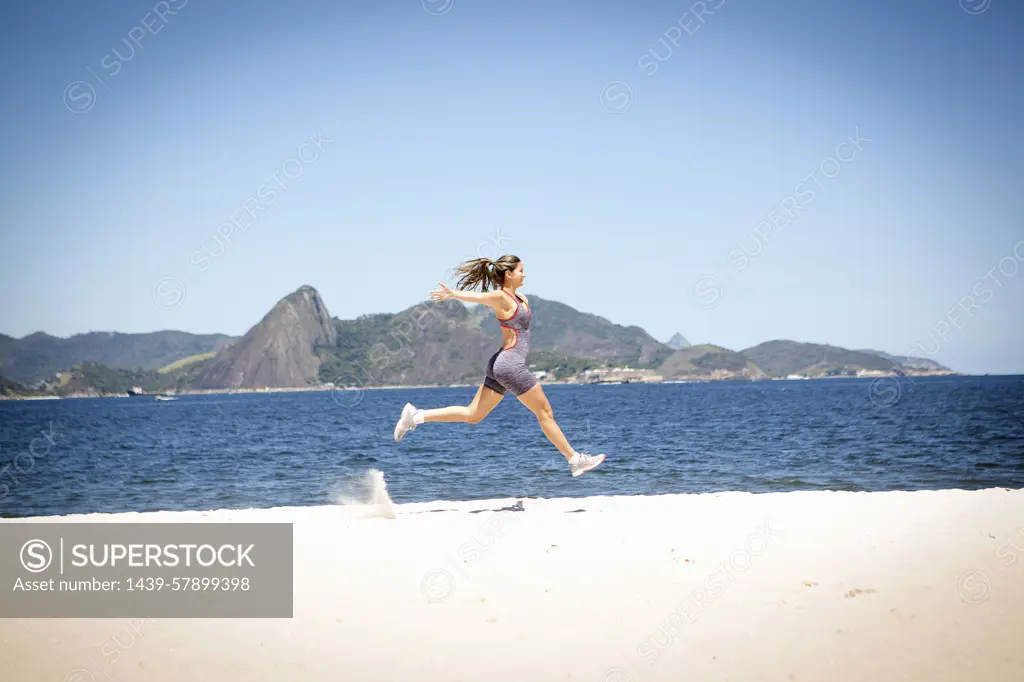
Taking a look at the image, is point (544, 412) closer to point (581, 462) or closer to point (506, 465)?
point (581, 462)

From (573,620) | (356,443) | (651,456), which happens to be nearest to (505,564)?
(573,620)

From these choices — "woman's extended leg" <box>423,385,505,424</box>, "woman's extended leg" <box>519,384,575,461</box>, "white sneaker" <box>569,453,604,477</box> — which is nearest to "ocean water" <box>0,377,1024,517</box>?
"white sneaker" <box>569,453,604,477</box>

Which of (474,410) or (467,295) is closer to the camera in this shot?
(467,295)

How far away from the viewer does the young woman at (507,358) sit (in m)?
7.83

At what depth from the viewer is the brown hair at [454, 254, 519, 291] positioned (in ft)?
26.2

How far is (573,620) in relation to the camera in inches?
193

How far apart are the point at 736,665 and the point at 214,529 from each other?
541 cm

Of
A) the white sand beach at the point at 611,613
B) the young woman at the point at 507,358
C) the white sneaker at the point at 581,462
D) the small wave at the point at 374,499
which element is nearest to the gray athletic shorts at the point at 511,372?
the young woman at the point at 507,358

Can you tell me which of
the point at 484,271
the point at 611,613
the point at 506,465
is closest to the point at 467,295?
the point at 484,271

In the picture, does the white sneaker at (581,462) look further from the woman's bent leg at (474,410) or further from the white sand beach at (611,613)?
the woman's bent leg at (474,410)

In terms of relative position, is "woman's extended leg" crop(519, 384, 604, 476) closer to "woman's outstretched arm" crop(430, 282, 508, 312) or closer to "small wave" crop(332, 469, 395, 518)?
"woman's outstretched arm" crop(430, 282, 508, 312)

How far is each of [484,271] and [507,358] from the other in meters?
0.93

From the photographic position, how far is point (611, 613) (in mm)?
5016

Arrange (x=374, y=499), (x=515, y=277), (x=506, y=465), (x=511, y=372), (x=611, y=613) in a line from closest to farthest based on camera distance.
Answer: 1. (x=611, y=613)
2. (x=511, y=372)
3. (x=515, y=277)
4. (x=374, y=499)
5. (x=506, y=465)
